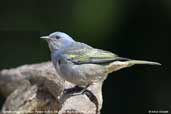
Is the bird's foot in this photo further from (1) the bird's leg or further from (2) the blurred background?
(2) the blurred background

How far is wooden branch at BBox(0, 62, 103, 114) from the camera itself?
5.22 metres

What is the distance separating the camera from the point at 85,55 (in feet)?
18.1

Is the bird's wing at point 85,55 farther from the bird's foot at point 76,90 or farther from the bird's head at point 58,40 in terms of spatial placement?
the bird's foot at point 76,90

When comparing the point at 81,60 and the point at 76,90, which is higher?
the point at 81,60

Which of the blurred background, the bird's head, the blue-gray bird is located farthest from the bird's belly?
the blurred background

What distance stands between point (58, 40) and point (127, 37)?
83.7 inches

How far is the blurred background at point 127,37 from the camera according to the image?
294 inches

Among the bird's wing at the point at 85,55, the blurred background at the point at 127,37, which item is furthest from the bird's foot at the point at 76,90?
the blurred background at the point at 127,37

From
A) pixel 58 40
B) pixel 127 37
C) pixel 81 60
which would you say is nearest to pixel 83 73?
pixel 81 60

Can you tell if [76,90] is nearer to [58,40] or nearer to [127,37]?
[58,40]

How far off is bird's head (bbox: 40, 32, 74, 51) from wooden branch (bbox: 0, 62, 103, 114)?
23cm

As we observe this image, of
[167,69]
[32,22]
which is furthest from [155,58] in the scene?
[32,22]

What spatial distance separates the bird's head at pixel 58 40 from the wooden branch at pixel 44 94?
23cm

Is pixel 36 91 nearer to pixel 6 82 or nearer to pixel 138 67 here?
pixel 6 82
